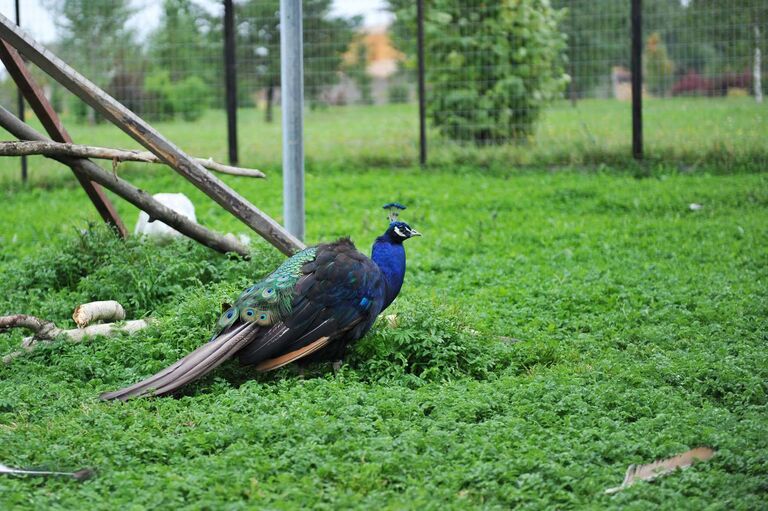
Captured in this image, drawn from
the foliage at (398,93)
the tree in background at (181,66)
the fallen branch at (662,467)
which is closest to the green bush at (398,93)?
the foliage at (398,93)

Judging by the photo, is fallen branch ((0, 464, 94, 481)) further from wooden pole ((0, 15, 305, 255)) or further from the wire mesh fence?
the wire mesh fence

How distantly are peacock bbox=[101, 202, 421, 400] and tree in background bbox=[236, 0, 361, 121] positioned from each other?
26.5ft

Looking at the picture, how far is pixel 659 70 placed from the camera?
13289 millimetres

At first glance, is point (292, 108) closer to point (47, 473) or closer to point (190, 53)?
point (47, 473)

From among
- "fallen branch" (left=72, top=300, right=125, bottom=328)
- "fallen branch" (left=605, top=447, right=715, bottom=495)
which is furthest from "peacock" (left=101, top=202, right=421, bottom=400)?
A: "fallen branch" (left=605, top=447, right=715, bottom=495)

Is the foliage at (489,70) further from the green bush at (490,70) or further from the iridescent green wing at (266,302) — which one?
the iridescent green wing at (266,302)

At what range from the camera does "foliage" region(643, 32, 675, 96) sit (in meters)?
13.0

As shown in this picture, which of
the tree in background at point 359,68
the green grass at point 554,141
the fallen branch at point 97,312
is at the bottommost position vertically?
the fallen branch at point 97,312

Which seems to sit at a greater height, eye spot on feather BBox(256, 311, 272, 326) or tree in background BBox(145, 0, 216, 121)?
tree in background BBox(145, 0, 216, 121)

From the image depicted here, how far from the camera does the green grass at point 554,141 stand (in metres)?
12.2

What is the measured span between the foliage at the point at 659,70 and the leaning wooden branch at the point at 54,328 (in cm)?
860

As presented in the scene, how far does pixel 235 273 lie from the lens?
708 cm

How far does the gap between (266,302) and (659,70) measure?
918 cm

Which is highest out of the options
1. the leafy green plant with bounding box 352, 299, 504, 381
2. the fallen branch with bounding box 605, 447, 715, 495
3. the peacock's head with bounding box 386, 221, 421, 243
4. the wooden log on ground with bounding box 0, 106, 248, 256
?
the wooden log on ground with bounding box 0, 106, 248, 256
